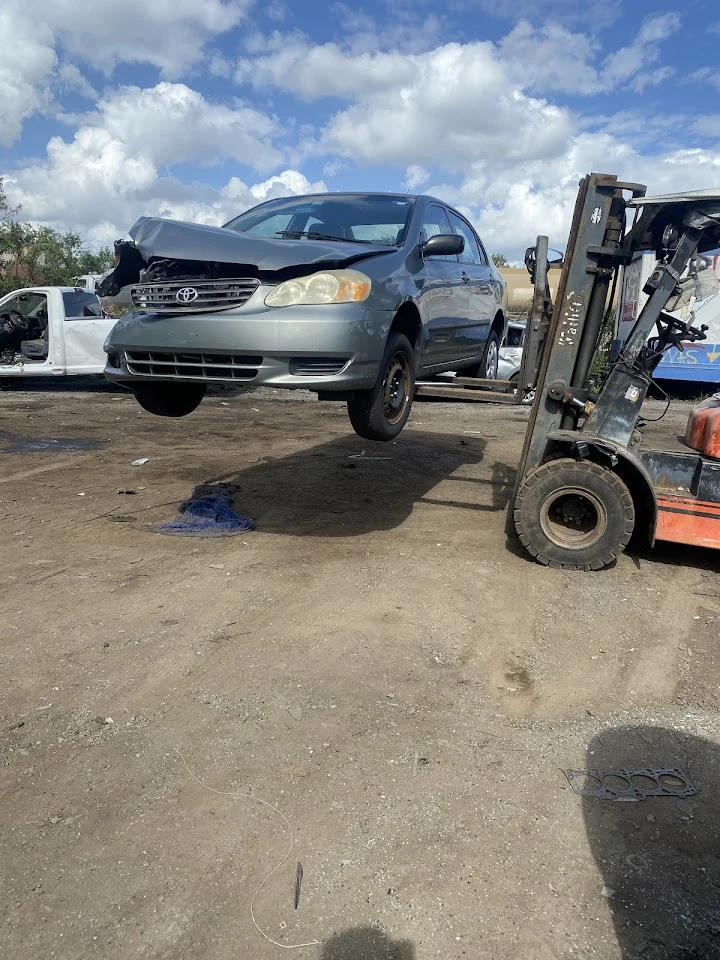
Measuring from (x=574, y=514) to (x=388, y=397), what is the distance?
1.58 metres

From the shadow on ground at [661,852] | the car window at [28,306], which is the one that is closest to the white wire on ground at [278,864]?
A: the shadow on ground at [661,852]

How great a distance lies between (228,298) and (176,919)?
2.89 metres

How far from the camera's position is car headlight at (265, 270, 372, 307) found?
3.80 m

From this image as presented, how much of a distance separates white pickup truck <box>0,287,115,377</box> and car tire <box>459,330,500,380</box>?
737 cm

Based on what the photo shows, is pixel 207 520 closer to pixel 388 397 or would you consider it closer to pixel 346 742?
pixel 388 397

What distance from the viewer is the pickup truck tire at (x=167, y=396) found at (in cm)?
484

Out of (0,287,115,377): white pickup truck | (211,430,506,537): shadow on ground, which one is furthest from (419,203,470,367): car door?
(0,287,115,377): white pickup truck

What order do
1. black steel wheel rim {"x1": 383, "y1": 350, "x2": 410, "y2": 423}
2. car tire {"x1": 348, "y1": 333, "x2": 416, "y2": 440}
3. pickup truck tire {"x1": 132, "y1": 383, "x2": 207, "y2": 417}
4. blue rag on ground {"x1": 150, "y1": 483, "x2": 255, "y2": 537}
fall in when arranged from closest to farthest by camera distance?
car tire {"x1": 348, "y1": 333, "x2": 416, "y2": 440}
black steel wheel rim {"x1": 383, "y1": 350, "x2": 410, "y2": 423}
pickup truck tire {"x1": 132, "y1": 383, "x2": 207, "y2": 417}
blue rag on ground {"x1": 150, "y1": 483, "x2": 255, "y2": 537}

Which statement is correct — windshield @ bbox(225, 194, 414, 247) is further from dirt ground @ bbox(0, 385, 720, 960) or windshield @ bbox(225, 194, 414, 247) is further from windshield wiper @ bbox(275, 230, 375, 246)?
dirt ground @ bbox(0, 385, 720, 960)

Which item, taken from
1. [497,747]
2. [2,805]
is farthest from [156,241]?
[497,747]

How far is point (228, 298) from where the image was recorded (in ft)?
12.7

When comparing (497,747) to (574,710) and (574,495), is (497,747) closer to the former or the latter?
(574,710)

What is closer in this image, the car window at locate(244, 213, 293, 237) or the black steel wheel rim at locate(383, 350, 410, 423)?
the black steel wheel rim at locate(383, 350, 410, 423)

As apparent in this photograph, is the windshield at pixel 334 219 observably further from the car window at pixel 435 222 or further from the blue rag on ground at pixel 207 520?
the blue rag on ground at pixel 207 520
